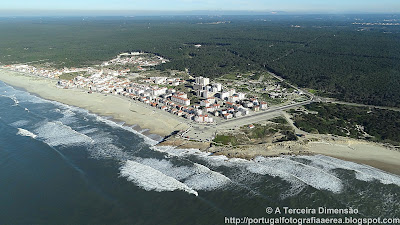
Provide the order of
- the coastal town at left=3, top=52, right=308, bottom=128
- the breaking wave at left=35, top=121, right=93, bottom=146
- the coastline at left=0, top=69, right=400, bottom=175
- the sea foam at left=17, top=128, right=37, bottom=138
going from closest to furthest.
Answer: the coastline at left=0, top=69, right=400, bottom=175
the breaking wave at left=35, top=121, right=93, bottom=146
the sea foam at left=17, top=128, right=37, bottom=138
the coastal town at left=3, top=52, right=308, bottom=128

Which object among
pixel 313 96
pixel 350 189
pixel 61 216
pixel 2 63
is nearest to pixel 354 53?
pixel 313 96

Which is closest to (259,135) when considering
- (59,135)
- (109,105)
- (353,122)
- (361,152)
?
(361,152)

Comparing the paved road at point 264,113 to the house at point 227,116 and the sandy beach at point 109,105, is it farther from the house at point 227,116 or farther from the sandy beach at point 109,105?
the sandy beach at point 109,105

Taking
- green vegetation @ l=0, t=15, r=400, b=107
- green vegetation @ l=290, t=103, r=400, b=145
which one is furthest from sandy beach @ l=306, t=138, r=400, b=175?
green vegetation @ l=0, t=15, r=400, b=107

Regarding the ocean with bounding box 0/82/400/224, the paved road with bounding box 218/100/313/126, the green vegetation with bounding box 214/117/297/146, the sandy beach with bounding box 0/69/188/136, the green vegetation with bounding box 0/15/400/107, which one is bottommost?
the ocean with bounding box 0/82/400/224

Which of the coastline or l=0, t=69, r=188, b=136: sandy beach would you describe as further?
l=0, t=69, r=188, b=136: sandy beach

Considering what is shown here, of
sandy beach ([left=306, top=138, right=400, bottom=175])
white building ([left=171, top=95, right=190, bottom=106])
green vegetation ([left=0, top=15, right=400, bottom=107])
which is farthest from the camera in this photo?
green vegetation ([left=0, top=15, right=400, bottom=107])

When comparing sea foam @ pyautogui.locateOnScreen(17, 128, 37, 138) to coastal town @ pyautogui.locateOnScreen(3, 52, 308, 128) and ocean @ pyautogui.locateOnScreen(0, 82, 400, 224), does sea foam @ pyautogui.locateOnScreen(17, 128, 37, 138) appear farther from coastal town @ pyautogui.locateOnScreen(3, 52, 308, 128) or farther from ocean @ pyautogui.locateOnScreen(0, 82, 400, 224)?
coastal town @ pyautogui.locateOnScreen(3, 52, 308, 128)
